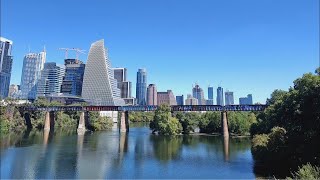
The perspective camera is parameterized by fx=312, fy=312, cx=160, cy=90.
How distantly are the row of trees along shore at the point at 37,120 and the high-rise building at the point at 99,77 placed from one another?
59.6 metres

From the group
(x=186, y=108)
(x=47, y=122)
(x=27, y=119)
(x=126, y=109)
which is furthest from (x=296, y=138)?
(x=27, y=119)

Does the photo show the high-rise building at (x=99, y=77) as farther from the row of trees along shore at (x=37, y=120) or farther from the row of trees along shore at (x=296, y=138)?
the row of trees along shore at (x=296, y=138)

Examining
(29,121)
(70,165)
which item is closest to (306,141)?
(70,165)

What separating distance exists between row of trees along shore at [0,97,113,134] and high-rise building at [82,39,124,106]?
59.6 m

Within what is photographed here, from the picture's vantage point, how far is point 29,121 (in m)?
110

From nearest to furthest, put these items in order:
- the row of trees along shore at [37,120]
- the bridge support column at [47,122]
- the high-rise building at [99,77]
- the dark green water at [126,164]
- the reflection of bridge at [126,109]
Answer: the dark green water at [126,164]
the row of trees along shore at [37,120]
the reflection of bridge at [126,109]
the bridge support column at [47,122]
the high-rise building at [99,77]

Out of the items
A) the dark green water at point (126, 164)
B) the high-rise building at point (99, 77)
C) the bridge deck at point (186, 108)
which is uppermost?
the high-rise building at point (99, 77)

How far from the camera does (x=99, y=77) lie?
189 metres

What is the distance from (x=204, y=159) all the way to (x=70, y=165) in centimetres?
1959

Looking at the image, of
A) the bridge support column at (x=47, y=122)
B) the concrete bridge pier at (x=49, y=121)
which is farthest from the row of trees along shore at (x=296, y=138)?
the concrete bridge pier at (x=49, y=121)

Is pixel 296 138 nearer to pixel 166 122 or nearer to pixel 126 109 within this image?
pixel 166 122

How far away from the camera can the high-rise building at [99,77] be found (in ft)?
607

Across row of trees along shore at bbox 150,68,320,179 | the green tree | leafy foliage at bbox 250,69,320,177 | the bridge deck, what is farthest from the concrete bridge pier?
leafy foliage at bbox 250,69,320,177

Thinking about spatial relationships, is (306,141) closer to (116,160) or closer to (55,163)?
(116,160)
